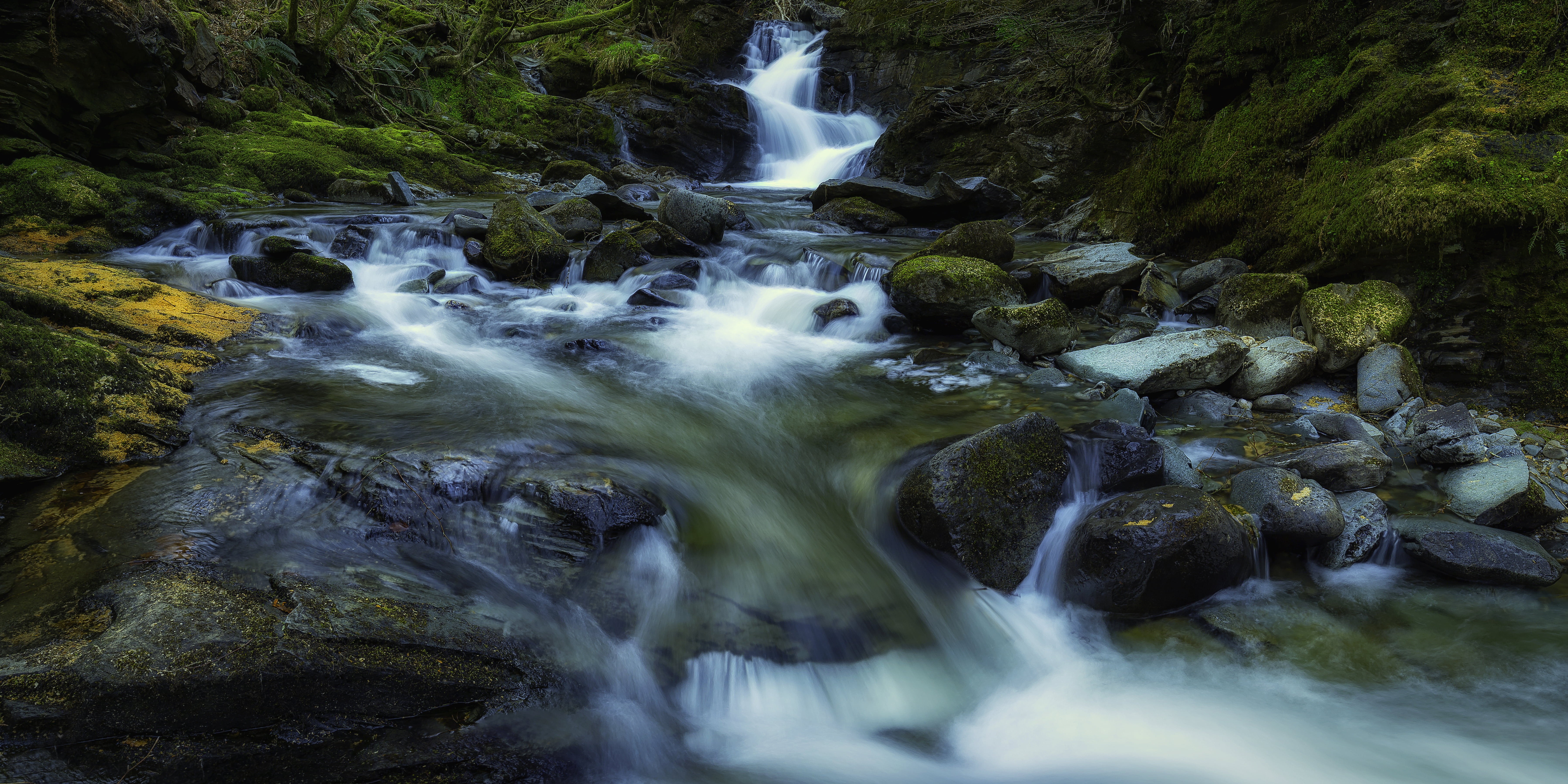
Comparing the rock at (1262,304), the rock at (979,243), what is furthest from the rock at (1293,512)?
the rock at (979,243)

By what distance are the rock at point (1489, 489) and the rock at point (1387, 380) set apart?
0.77 m

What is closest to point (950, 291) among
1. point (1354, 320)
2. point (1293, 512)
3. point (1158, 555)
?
point (1354, 320)

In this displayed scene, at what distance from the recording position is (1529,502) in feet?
11.5

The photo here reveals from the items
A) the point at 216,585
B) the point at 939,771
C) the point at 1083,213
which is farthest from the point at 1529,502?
the point at 1083,213

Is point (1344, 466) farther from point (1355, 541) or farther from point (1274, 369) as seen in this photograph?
point (1274, 369)

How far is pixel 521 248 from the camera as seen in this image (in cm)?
802

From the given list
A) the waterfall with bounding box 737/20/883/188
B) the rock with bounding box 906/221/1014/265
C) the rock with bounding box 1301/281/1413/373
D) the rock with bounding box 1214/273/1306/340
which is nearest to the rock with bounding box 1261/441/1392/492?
the rock with bounding box 1301/281/1413/373

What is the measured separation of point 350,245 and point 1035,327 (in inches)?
299

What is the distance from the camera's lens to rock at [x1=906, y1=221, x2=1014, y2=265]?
7547 millimetres

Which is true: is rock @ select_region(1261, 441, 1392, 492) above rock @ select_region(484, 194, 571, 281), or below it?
below

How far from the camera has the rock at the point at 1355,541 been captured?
3514 millimetres

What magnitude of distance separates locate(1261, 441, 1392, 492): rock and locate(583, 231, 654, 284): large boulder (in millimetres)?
6652

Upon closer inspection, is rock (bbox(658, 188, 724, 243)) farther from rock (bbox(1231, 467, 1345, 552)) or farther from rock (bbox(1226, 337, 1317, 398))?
rock (bbox(1231, 467, 1345, 552))

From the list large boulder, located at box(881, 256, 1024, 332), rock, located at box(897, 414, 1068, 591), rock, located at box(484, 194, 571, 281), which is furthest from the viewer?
rock, located at box(484, 194, 571, 281)
